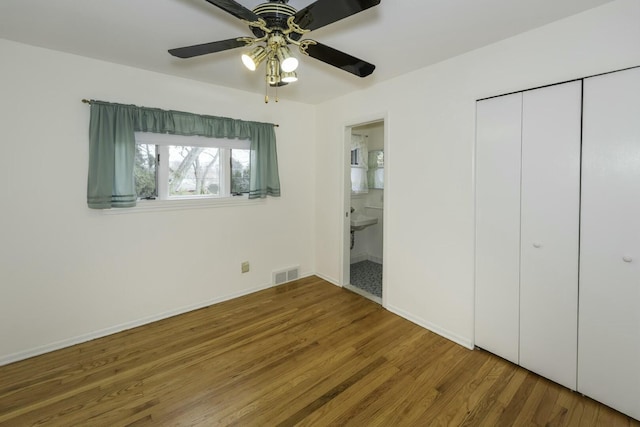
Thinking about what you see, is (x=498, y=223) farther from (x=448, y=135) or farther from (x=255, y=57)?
(x=255, y=57)

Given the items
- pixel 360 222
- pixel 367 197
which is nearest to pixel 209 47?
pixel 360 222

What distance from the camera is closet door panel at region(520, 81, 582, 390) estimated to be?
188 cm

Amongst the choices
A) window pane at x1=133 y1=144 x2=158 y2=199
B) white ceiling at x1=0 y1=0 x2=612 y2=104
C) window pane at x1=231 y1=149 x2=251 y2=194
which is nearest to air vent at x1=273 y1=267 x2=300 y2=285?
window pane at x1=231 y1=149 x2=251 y2=194

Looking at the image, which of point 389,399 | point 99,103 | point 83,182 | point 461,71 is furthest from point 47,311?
point 461,71

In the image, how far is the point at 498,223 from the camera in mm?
2238

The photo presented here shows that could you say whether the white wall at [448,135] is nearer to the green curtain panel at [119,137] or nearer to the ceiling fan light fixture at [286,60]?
the ceiling fan light fixture at [286,60]

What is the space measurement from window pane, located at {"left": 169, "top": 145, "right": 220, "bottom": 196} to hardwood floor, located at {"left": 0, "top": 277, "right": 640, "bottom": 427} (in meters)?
1.42

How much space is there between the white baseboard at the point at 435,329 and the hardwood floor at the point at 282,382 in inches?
2.8

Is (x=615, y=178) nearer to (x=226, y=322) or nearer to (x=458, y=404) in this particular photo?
(x=458, y=404)

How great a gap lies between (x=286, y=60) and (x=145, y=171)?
2172 millimetres

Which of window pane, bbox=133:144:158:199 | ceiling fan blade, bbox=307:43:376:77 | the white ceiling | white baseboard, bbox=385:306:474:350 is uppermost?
the white ceiling

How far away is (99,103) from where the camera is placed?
2451 mm

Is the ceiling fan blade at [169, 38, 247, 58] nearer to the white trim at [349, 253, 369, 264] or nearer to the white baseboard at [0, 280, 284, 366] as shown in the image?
the white baseboard at [0, 280, 284, 366]

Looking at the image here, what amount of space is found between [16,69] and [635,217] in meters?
4.39
